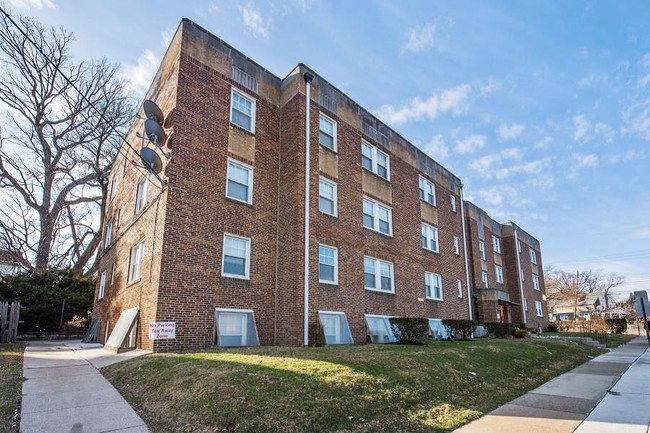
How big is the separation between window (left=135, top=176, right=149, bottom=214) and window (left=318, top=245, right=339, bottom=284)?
639 centimetres

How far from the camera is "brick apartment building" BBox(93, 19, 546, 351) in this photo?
11.6 metres

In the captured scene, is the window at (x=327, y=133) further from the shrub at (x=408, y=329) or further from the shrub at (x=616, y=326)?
the shrub at (x=616, y=326)

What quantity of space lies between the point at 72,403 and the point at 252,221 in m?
7.88

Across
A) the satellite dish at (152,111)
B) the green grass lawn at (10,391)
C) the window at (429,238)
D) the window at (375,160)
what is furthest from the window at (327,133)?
the green grass lawn at (10,391)

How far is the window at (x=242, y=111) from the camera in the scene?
555 inches

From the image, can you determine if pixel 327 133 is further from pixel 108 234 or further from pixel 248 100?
pixel 108 234

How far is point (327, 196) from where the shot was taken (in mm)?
15461

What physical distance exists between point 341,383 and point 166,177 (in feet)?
27.3

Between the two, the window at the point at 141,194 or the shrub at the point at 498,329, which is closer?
the window at the point at 141,194

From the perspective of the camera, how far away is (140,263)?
43.6ft

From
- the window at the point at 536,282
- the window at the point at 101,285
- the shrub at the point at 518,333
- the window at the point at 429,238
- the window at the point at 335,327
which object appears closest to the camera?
the window at the point at 335,327

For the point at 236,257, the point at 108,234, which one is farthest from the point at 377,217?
the point at 108,234

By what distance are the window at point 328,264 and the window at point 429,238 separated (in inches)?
297

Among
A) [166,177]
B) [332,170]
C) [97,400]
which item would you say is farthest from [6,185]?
[97,400]
